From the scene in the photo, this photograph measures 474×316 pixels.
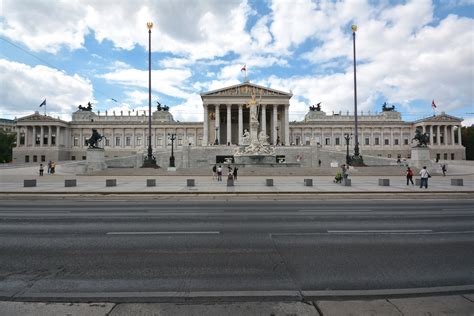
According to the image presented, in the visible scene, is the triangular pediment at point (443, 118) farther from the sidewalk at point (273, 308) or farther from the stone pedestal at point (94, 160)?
the sidewalk at point (273, 308)

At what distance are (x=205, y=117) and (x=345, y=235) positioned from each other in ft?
291

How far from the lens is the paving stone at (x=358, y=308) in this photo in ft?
13.5

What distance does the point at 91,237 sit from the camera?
8508 mm

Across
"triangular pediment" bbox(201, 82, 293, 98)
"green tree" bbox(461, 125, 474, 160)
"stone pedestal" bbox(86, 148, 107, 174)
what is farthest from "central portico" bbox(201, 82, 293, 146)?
"green tree" bbox(461, 125, 474, 160)

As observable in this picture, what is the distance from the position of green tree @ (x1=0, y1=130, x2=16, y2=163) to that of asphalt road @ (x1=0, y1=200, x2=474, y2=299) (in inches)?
4327

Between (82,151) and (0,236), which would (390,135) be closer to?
(82,151)

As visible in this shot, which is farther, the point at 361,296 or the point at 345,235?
the point at 345,235

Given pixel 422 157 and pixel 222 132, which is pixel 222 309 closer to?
pixel 422 157

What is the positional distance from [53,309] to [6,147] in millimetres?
119792

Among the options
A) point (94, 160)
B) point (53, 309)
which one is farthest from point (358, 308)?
point (94, 160)

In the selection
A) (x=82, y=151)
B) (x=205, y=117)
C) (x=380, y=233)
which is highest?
(x=205, y=117)

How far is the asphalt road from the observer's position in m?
5.17

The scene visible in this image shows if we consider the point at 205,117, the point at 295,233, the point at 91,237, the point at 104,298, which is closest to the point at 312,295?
the point at 104,298

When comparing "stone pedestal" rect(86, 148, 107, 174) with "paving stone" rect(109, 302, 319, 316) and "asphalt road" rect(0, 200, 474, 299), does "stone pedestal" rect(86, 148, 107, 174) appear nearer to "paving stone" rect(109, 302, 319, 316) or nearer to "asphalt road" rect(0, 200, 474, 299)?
"asphalt road" rect(0, 200, 474, 299)
